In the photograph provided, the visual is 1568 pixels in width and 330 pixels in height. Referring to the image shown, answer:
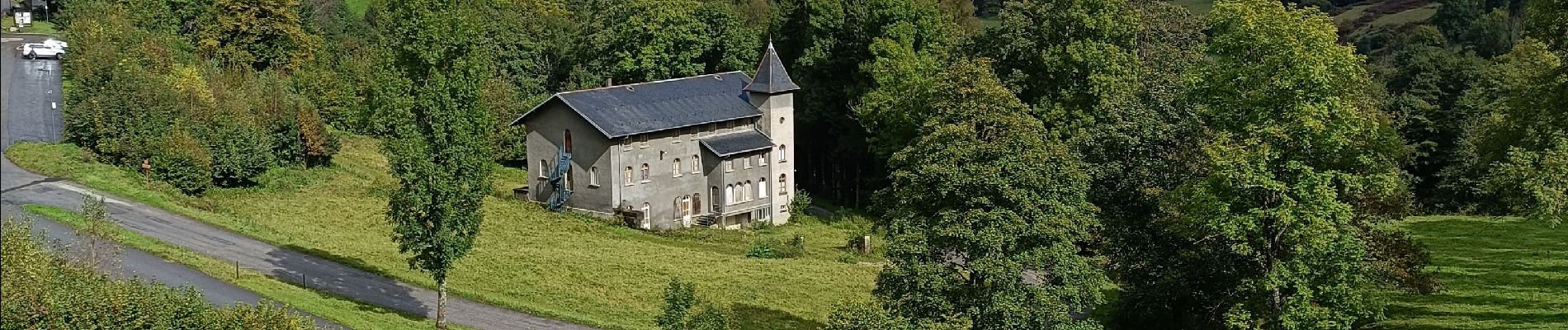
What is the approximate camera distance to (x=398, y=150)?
33406 mm

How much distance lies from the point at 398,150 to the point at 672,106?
30807mm

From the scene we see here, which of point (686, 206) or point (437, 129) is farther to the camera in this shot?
point (686, 206)

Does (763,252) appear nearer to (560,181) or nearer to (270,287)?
(560,181)

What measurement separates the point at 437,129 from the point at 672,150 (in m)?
30.1

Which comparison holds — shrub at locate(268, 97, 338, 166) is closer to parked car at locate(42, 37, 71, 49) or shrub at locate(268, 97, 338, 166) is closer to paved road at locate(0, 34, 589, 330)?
parked car at locate(42, 37, 71, 49)

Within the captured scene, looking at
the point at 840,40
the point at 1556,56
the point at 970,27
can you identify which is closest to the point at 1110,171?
the point at 1556,56

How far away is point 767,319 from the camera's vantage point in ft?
138

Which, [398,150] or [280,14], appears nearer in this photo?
[398,150]

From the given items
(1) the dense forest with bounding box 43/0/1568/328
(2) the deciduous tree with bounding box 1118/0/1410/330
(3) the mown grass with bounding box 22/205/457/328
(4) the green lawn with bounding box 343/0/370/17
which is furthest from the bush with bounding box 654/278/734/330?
(4) the green lawn with bounding box 343/0/370/17

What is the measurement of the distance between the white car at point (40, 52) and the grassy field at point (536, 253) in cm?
1293

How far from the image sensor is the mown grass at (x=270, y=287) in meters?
34.7

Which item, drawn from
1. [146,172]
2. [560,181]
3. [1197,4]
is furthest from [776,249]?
[1197,4]

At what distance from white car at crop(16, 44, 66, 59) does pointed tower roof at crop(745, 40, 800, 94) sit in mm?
30420

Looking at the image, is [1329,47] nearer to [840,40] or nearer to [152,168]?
[152,168]
